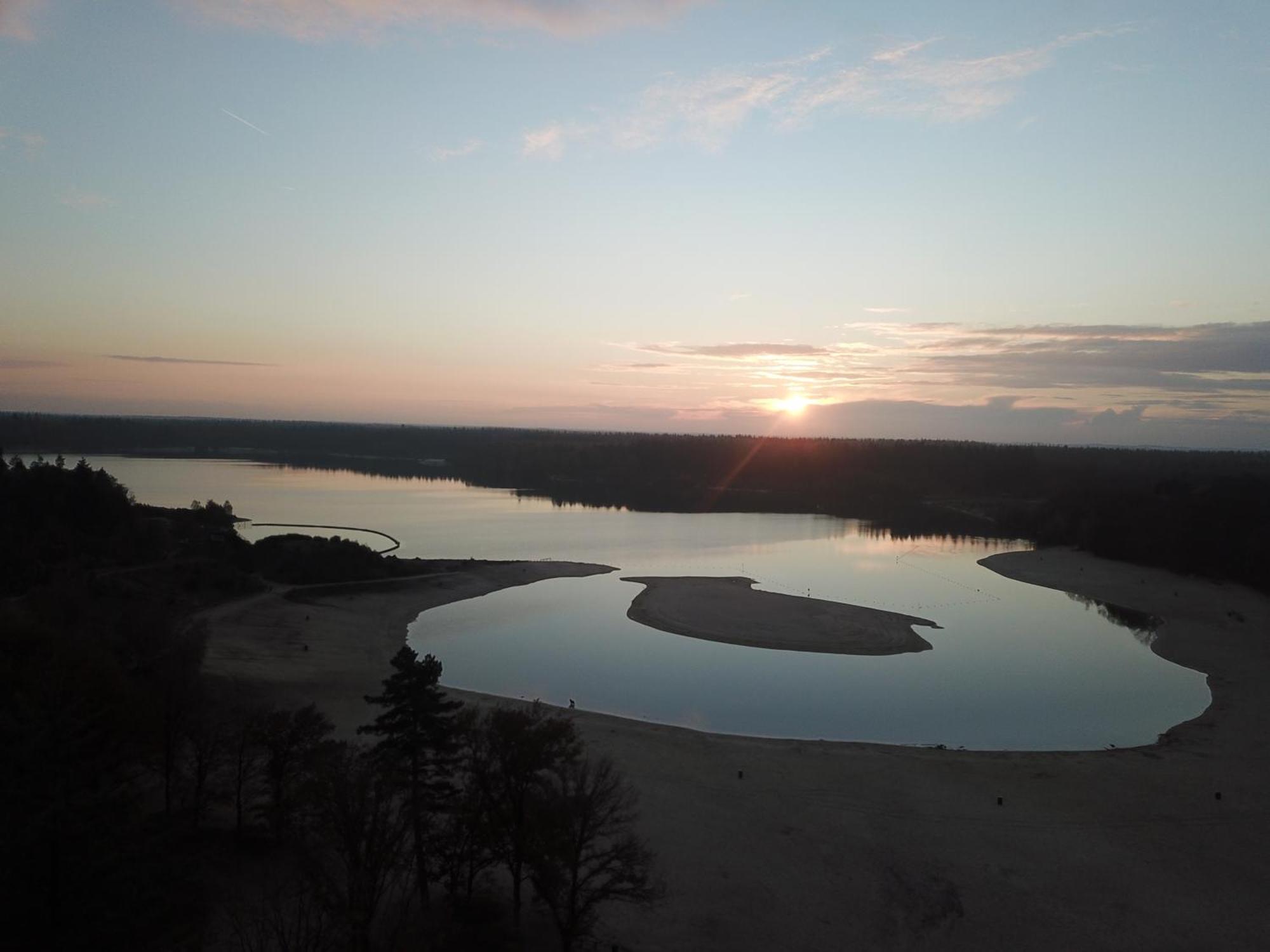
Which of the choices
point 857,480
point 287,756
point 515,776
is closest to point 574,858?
point 515,776

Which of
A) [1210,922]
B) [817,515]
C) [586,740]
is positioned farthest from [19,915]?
[817,515]

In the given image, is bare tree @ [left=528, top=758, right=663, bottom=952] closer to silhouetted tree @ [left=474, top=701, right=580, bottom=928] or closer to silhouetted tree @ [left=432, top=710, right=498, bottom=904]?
silhouetted tree @ [left=474, top=701, right=580, bottom=928]

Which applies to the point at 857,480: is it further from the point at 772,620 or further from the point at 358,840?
the point at 358,840

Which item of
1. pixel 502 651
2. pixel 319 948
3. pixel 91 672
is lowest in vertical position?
pixel 502 651

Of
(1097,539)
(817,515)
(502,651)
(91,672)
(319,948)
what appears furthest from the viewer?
(817,515)

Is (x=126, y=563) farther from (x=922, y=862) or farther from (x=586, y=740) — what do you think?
(x=922, y=862)

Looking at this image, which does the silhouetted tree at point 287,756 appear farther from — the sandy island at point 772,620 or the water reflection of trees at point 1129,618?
the water reflection of trees at point 1129,618

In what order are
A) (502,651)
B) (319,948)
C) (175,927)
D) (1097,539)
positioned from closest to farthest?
(319,948)
(175,927)
(502,651)
(1097,539)
